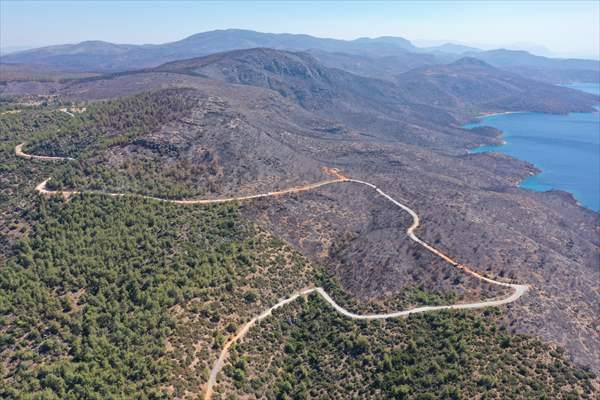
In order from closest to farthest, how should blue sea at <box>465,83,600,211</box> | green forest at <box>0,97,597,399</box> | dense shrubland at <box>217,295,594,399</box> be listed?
green forest at <box>0,97,597,399</box>, dense shrubland at <box>217,295,594,399</box>, blue sea at <box>465,83,600,211</box>

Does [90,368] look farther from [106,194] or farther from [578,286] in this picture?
[578,286]

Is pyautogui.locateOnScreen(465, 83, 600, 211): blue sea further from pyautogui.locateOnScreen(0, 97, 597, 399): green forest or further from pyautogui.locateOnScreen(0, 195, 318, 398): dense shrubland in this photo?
pyautogui.locateOnScreen(0, 195, 318, 398): dense shrubland

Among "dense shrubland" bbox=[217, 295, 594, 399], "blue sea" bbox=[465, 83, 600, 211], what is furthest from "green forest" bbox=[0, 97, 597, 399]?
"blue sea" bbox=[465, 83, 600, 211]

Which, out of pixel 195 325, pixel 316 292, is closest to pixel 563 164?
pixel 316 292

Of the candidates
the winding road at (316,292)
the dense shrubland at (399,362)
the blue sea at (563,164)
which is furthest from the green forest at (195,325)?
the blue sea at (563,164)

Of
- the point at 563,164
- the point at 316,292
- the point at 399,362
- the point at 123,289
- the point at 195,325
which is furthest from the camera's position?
the point at 563,164

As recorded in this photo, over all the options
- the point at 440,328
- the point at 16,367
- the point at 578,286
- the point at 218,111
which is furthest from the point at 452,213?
the point at 16,367

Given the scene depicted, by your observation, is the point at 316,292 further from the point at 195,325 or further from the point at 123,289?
the point at 123,289

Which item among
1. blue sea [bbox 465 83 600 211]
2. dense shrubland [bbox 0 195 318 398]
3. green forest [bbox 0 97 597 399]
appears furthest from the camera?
blue sea [bbox 465 83 600 211]

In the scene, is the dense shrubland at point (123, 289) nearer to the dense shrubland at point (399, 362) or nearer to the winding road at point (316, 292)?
the winding road at point (316, 292)

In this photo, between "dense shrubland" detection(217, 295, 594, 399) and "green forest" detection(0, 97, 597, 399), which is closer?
"green forest" detection(0, 97, 597, 399)

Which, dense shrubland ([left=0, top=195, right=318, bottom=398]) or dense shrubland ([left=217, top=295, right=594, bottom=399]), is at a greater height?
dense shrubland ([left=0, top=195, right=318, bottom=398])
